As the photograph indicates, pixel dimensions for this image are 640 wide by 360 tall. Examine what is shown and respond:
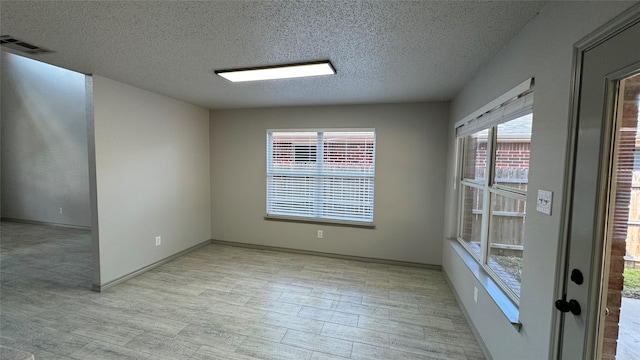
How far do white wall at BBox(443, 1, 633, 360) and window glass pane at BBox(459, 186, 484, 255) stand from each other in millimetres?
939

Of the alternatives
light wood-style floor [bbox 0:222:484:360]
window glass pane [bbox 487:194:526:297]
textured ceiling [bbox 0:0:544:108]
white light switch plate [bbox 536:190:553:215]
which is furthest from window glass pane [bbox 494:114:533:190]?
light wood-style floor [bbox 0:222:484:360]

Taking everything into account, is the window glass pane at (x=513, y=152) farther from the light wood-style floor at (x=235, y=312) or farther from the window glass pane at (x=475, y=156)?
the light wood-style floor at (x=235, y=312)

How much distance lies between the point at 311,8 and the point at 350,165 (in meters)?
2.79

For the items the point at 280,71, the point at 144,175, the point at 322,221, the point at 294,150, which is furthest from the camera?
the point at 294,150

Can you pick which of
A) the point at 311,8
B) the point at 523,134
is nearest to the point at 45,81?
the point at 311,8

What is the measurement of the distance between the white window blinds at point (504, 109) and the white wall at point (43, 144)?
7331mm

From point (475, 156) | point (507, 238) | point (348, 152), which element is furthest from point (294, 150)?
point (507, 238)

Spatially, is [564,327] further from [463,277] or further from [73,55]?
[73,55]

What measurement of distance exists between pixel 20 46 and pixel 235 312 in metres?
3.02

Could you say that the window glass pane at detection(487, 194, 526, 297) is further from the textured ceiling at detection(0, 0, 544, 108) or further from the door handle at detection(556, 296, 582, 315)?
the textured ceiling at detection(0, 0, 544, 108)

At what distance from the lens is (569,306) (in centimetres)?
118

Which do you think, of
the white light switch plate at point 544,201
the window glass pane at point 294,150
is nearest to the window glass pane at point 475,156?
the white light switch plate at point 544,201

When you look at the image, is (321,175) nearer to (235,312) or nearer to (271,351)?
(235,312)

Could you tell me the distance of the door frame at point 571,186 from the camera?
103 cm
